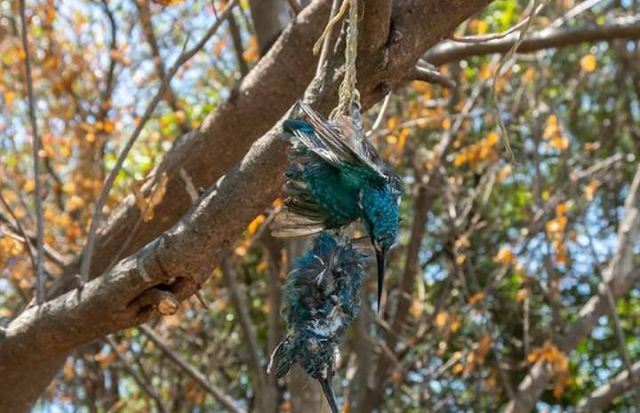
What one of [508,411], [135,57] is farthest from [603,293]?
[135,57]

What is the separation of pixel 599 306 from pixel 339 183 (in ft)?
10.6

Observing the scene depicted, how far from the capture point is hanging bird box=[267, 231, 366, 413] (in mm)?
1128

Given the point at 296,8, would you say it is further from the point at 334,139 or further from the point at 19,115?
the point at 19,115

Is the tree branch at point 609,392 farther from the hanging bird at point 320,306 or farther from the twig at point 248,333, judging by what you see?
the hanging bird at point 320,306

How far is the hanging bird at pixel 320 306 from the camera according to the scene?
113 cm

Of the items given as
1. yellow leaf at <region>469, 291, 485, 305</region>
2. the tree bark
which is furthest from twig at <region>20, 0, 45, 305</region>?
yellow leaf at <region>469, 291, 485, 305</region>

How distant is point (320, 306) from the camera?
1.15m

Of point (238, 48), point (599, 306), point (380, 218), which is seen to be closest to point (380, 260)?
point (380, 218)

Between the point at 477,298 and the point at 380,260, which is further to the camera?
the point at 477,298

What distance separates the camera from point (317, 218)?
1.25 meters

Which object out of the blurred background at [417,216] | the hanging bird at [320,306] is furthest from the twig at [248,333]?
the hanging bird at [320,306]

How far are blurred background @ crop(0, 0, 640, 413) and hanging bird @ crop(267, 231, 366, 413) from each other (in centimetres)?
208

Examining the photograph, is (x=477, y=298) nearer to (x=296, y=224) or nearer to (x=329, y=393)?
(x=296, y=224)

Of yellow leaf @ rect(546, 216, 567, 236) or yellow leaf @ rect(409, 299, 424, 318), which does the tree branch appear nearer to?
yellow leaf @ rect(546, 216, 567, 236)
